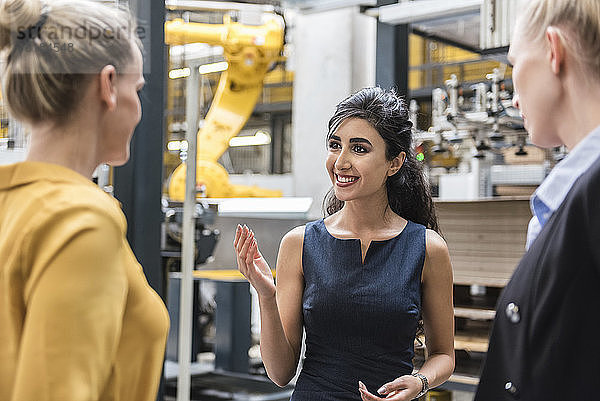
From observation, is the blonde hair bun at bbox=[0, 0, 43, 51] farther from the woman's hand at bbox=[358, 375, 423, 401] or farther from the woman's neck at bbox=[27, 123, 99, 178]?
the woman's hand at bbox=[358, 375, 423, 401]

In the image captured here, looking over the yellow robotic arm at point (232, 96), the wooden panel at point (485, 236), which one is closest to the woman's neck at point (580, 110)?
the wooden panel at point (485, 236)

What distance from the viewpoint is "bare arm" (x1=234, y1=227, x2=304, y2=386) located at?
1660mm

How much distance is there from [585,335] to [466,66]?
14.2 m

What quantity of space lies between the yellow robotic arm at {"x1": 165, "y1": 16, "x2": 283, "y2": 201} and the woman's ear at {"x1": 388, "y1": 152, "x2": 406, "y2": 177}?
137 inches

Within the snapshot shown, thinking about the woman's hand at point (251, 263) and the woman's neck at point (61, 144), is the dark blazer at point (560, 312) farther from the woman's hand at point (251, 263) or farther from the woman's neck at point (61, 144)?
the woman's hand at point (251, 263)

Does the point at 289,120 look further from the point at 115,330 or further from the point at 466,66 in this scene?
the point at 115,330

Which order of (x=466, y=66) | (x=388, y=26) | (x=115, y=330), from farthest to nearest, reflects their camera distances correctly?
1. (x=466, y=66)
2. (x=388, y=26)
3. (x=115, y=330)

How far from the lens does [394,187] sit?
1971 millimetres

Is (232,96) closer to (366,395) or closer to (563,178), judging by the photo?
(366,395)

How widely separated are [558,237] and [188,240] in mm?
2521

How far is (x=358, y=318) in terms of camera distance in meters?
1.76

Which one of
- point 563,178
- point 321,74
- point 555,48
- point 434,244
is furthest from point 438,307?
point 321,74

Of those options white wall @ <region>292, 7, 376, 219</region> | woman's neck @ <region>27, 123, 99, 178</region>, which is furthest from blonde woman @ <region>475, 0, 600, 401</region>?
white wall @ <region>292, 7, 376, 219</region>

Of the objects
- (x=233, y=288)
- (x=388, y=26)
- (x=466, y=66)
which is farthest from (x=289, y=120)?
(x=388, y=26)
